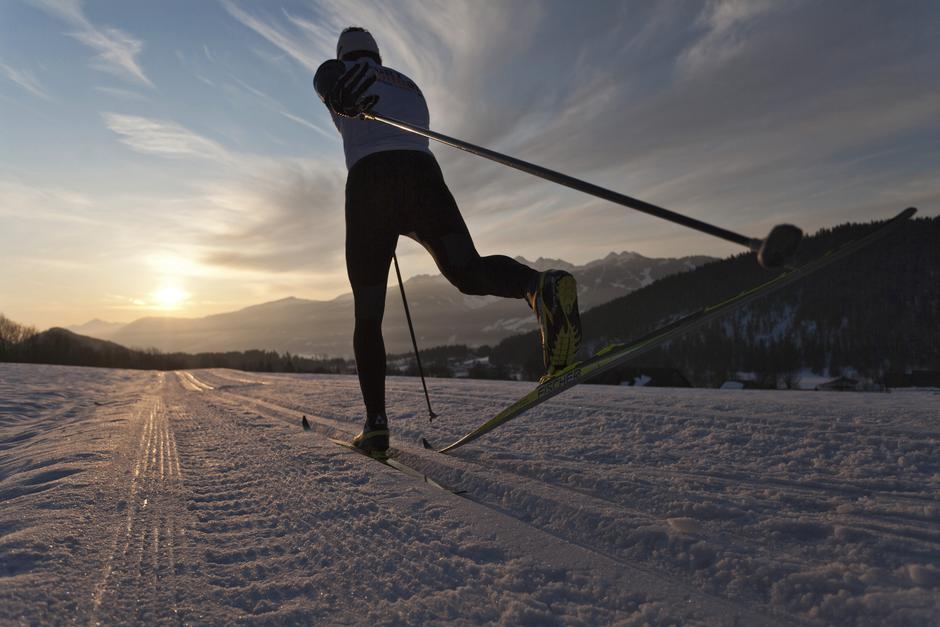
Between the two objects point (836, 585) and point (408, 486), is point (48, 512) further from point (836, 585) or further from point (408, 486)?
point (836, 585)

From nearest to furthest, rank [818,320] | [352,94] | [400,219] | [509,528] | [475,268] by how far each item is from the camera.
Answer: [509,528]
[475,268]
[352,94]
[400,219]
[818,320]

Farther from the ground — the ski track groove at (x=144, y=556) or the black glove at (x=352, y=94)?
the black glove at (x=352, y=94)

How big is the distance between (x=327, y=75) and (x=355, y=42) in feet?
1.54

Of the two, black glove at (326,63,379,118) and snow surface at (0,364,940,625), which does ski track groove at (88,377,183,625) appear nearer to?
snow surface at (0,364,940,625)

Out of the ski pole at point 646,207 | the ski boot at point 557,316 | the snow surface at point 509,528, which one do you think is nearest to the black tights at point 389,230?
the ski pole at point 646,207

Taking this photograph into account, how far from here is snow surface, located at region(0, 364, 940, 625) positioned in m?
1.08

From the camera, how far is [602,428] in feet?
9.23

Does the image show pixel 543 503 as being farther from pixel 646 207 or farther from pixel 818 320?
pixel 818 320

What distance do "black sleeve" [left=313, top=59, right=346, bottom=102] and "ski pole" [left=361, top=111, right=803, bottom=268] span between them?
24cm

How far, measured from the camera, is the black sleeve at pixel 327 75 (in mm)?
2723

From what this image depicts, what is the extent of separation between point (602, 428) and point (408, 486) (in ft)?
4.44

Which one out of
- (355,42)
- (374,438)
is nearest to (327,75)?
(355,42)

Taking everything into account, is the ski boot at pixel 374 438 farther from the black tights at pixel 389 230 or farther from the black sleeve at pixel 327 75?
the black sleeve at pixel 327 75

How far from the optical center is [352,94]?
2686 mm
